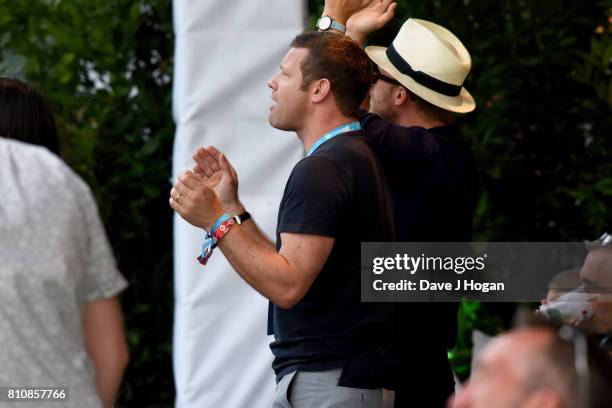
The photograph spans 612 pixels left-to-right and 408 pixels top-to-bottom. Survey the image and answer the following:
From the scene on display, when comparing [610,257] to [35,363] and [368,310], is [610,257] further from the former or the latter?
[35,363]

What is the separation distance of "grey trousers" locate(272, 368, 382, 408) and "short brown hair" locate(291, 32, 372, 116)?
72 cm

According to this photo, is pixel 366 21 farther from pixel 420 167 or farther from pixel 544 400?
pixel 544 400

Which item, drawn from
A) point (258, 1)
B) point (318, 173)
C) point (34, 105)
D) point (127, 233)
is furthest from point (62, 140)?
point (127, 233)

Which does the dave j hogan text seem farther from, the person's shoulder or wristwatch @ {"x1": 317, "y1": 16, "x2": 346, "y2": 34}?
the person's shoulder

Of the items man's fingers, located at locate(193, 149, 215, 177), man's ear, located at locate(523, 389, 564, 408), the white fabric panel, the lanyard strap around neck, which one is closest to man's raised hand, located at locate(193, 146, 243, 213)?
man's fingers, located at locate(193, 149, 215, 177)

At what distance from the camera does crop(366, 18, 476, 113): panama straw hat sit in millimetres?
3793

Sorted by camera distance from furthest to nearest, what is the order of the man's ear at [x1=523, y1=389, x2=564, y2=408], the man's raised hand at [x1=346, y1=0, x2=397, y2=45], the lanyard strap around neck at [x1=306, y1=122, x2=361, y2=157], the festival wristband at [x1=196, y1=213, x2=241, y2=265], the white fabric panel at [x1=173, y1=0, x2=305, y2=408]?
the white fabric panel at [x1=173, y1=0, x2=305, y2=408] < the man's raised hand at [x1=346, y1=0, x2=397, y2=45] < the lanyard strap around neck at [x1=306, y1=122, x2=361, y2=157] < the festival wristband at [x1=196, y1=213, x2=241, y2=265] < the man's ear at [x1=523, y1=389, x2=564, y2=408]

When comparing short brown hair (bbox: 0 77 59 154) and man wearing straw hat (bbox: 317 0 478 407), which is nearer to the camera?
short brown hair (bbox: 0 77 59 154)

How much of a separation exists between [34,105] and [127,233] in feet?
9.39

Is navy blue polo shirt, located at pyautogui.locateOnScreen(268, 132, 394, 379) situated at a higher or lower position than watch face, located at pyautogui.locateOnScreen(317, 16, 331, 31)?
lower

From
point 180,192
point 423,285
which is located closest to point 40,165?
point 180,192

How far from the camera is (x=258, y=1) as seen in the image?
4297 millimetres

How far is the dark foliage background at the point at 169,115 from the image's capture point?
546cm

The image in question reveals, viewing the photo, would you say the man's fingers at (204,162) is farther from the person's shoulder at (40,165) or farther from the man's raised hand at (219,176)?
the person's shoulder at (40,165)
